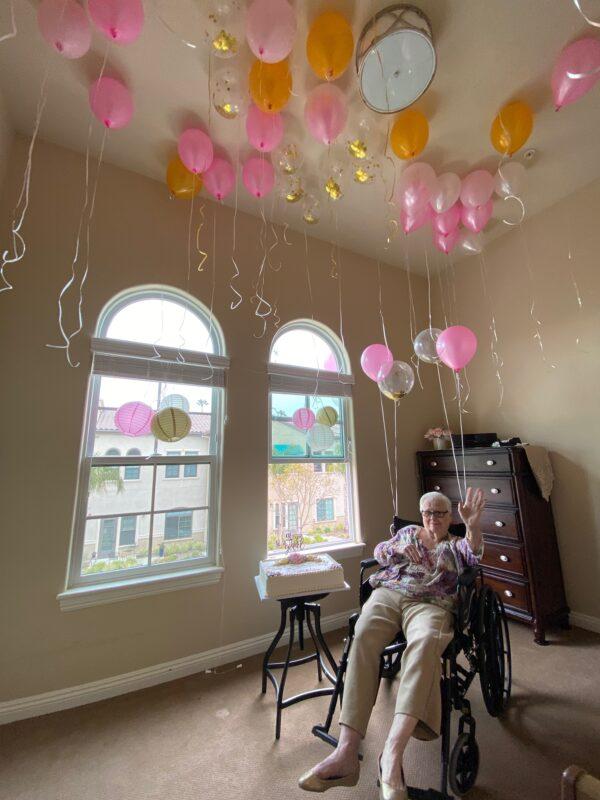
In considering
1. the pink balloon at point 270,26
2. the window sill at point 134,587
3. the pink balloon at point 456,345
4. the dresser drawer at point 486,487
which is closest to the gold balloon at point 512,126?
the pink balloon at point 456,345

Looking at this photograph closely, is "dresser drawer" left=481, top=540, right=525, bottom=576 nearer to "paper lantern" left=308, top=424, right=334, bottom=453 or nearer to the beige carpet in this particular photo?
the beige carpet

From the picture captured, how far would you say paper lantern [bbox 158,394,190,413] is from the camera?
7.00ft

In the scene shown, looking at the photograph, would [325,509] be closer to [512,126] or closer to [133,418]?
[133,418]

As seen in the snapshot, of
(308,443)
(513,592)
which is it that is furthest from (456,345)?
(513,592)

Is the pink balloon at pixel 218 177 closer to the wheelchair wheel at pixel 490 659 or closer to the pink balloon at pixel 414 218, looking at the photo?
the pink balloon at pixel 414 218

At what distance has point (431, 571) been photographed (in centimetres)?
159

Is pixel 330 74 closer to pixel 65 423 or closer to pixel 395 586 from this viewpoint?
pixel 65 423

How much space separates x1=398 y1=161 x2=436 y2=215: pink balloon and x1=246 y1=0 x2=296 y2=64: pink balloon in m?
0.98

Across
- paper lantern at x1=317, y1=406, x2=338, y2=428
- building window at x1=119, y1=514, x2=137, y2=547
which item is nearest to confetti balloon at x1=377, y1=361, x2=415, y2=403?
paper lantern at x1=317, y1=406, x2=338, y2=428

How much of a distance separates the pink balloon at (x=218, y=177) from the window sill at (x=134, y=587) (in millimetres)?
2352

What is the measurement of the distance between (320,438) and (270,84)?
2.08 metres

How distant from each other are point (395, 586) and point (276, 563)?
74 centimetres

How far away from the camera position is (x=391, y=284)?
11.1 ft

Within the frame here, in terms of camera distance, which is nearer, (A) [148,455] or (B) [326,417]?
(A) [148,455]
